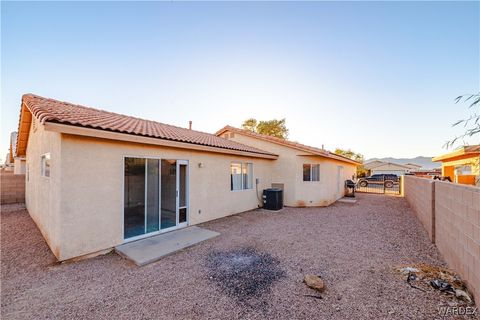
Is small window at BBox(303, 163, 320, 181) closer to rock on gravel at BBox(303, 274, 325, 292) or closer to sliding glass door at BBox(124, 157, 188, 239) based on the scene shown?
sliding glass door at BBox(124, 157, 188, 239)

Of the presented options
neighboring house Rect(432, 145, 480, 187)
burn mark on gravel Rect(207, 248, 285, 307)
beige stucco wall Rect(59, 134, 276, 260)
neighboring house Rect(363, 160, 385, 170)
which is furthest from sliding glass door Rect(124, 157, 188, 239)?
→ neighboring house Rect(363, 160, 385, 170)

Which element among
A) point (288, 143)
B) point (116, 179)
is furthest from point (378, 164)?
point (116, 179)

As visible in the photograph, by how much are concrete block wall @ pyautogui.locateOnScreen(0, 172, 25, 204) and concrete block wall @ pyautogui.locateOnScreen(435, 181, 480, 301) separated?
2048 cm

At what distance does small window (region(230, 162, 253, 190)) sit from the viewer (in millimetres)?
10195

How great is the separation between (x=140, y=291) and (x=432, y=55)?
42.9 ft

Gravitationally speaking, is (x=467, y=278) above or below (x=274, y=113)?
below

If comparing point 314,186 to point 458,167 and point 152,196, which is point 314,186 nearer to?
point 152,196

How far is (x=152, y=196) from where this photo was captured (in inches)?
253

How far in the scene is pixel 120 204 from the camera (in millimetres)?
5668

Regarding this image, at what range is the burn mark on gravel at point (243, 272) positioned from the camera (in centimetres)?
367

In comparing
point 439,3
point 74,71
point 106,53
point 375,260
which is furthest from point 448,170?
point 74,71

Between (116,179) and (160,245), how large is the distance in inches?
88.7

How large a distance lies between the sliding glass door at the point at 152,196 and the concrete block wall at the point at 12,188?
1285cm

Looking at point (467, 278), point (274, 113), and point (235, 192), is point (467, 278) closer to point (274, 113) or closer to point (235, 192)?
point (235, 192)
